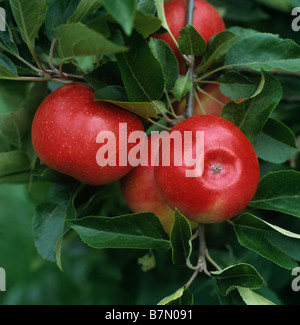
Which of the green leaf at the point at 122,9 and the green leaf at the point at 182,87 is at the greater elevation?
the green leaf at the point at 122,9

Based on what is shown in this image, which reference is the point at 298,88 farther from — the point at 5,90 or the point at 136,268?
the point at 5,90

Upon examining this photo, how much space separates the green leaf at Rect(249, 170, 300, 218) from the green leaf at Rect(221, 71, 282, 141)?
0.09 m

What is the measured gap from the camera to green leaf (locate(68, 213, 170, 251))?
73cm

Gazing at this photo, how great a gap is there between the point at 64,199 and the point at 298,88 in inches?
30.4

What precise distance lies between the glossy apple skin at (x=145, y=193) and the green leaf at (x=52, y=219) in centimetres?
12

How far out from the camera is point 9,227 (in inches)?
88.3

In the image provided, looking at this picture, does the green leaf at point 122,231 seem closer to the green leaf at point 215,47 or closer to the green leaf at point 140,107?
the green leaf at point 140,107

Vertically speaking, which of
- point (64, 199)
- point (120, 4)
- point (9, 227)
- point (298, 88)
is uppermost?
point (120, 4)

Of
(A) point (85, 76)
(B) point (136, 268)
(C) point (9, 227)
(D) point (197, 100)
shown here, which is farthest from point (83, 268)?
(A) point (85, 76)

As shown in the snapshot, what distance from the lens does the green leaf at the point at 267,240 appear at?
2.48 ft

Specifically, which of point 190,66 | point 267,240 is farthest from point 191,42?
point 267,240

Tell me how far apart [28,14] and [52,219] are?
39 centimetres

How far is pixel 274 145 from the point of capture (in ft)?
2.88

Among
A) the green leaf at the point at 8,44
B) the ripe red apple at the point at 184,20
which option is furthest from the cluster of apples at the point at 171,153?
the ripe red apple at the point at 184,20
